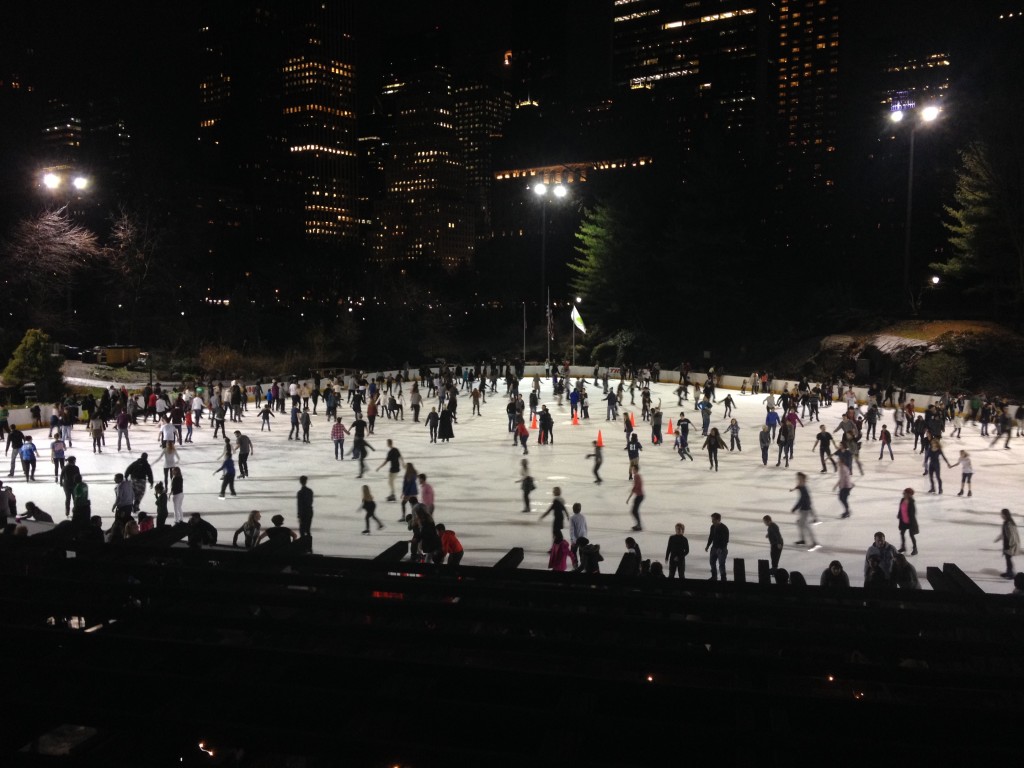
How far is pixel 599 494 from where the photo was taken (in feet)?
53.1

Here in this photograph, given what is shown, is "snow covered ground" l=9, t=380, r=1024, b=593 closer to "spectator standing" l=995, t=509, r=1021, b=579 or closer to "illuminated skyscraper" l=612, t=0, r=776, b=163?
"spectator standing" l=995, t=509, r=1021, b=579

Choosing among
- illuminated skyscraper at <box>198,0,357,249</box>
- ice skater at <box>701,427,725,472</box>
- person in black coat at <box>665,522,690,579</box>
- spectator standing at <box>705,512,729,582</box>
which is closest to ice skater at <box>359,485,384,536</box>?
person in black coat at <box>665,522,690,579</box>

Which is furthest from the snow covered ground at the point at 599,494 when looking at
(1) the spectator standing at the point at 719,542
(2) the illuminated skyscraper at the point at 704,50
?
(2) the illuminated skyscraper at the point at 704,50

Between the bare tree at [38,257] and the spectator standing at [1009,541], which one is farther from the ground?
the bare tree at [38,257]

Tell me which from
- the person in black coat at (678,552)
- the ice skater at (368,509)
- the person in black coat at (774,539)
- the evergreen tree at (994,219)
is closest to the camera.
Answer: the person in black coat at (678,552)

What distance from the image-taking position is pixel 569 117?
540ft

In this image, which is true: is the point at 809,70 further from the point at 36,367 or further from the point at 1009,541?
the point at 1009,541

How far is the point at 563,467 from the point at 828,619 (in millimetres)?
16127

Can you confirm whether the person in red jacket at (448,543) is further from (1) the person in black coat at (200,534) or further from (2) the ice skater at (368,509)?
(2) the ice skater at (368,509)

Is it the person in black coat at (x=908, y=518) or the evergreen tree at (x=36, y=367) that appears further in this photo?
the evergreen tree at (x=36, y=367)

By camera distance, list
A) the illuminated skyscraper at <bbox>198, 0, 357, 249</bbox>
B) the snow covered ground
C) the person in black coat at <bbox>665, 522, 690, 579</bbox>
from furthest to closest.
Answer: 1. the illuminated skyscraper at <bbox>198, 0, 357, 249</bbox>
2. the snow covered ground
3. the person in black coat at <bbox>665, 522, 690, 579</bbox>

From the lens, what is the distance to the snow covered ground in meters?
12.3

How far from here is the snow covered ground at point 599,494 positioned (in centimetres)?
1230

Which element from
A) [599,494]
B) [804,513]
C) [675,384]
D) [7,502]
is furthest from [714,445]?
[675,384]
